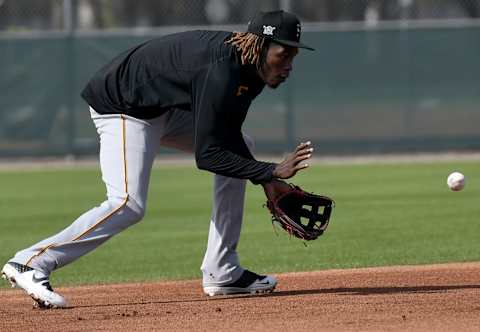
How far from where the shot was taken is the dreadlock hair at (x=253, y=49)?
551 centimetres

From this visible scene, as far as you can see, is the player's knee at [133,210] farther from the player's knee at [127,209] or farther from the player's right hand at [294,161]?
the player's right hand at [294,161]

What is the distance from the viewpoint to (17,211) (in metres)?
12.2

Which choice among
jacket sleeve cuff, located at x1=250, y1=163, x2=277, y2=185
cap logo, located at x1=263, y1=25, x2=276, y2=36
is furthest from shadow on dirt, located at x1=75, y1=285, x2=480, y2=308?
cap logo, located at x1=263, y1=25, x2=276, y2=36

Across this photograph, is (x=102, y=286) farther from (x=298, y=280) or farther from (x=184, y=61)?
(x=184, y=61)

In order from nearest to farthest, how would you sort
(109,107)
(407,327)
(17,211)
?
(407,327)
(109,107)
(17,211)

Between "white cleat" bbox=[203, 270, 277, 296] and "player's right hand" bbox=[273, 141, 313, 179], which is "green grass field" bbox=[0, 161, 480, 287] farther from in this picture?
"player's right hand" bbox=[273, 141, 313, 179]

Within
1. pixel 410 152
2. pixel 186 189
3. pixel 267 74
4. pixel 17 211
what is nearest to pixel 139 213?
pixel 267 74

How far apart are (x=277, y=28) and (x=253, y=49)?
16 centimetres

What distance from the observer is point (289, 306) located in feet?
19.1

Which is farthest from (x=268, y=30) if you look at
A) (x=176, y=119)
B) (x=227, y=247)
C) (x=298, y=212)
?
(x=227, y=247)

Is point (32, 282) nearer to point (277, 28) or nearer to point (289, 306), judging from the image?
point (289, 306)

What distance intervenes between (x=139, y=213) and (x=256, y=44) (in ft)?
3.56

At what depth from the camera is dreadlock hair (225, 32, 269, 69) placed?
551 centimetres

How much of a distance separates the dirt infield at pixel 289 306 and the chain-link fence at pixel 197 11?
488 inches
